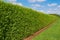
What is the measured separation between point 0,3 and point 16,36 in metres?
2.53

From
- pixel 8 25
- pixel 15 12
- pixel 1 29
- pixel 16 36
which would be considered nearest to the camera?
pixel 1 29

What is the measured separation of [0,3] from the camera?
12188mm

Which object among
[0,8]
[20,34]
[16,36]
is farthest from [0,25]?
[20,34]

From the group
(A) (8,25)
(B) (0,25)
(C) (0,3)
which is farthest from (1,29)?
(C) (0,3)

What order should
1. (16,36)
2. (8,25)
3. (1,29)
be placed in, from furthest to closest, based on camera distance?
(16,36)
(8,25)
(1,29)

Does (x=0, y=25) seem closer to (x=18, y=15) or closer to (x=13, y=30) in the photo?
(x=13, y=30)

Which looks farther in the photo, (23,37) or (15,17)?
(23,37)

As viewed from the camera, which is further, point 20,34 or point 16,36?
point 20,34

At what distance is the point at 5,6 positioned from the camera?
41.2 ft

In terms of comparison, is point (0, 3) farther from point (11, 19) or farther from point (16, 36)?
point (16, 36)

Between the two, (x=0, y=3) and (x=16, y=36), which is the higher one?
(x=0, y=3)

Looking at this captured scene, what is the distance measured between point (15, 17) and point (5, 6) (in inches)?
57.9

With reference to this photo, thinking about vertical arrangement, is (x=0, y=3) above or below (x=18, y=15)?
above

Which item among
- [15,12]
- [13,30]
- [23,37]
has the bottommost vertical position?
[23,37]
